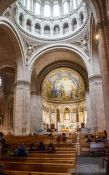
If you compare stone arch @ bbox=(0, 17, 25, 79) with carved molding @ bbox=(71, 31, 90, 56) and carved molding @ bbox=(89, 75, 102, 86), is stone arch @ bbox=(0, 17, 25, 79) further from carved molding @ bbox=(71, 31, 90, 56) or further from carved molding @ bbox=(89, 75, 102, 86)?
carved molding @ bbox=(89, 75, 102, 86)

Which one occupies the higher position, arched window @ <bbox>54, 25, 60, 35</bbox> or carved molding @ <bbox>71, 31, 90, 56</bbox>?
arched window @ <bbox>54, 25, 60, 35</bbox>

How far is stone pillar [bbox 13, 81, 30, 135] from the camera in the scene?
20.0 metres

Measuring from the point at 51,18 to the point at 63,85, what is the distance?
35.4ft

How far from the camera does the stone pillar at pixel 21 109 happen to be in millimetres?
19984

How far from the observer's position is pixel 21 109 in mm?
20344

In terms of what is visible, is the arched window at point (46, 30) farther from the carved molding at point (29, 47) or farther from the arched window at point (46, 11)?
the carved molding at point (29, 47)

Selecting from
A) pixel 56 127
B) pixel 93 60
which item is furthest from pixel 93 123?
pixel 56 127

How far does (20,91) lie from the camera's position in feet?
67.8

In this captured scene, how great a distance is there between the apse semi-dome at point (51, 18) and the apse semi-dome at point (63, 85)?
642 cm

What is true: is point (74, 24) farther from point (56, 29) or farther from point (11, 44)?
point (11, 44)

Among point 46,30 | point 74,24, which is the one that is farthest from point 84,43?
point 46,30

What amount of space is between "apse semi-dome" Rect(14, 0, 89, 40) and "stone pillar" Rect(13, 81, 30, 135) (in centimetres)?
597

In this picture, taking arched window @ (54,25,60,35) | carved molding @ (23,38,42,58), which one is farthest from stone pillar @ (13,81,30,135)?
arched window @ (54,25,60,35)

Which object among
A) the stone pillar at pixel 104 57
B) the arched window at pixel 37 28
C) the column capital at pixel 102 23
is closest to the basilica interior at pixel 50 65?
the arched window at pixel 37 28
